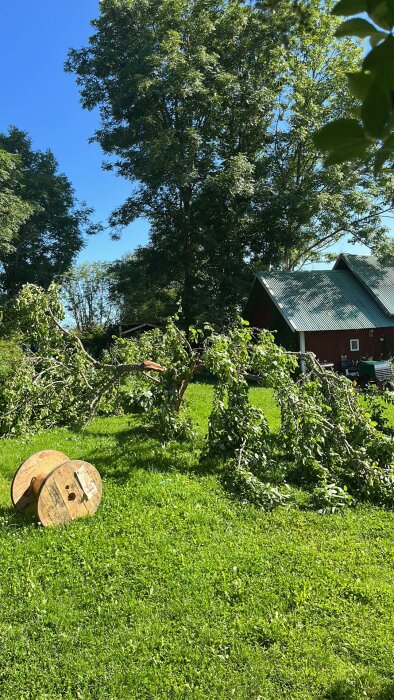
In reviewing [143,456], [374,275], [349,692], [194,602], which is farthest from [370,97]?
[374,275]

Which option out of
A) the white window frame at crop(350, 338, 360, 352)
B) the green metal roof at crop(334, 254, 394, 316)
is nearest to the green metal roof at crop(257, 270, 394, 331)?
the green metal roof at crop(334, 254, 394, 316)

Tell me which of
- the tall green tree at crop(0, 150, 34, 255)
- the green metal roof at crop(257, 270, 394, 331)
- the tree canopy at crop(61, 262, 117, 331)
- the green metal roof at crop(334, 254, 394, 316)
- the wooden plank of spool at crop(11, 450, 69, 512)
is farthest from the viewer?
the tree canopy at crop(61, 262, 117, 331)

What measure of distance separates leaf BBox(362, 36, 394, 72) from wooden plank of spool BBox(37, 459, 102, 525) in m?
4.84

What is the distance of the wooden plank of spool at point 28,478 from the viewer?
520 centimetres

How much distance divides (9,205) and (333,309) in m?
14.1

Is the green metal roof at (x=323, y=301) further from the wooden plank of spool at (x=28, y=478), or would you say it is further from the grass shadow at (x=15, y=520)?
the grass shadow at (x=15, y=520)

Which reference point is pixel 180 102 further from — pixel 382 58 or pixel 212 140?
pixel 382 58

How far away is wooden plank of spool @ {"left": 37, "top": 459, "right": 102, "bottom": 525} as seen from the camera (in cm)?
495

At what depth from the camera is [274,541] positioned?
15.7 ft

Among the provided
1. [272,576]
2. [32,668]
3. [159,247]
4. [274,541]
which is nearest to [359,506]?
[274,541]

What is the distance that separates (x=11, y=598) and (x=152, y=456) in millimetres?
3312

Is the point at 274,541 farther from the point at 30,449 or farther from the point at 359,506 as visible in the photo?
the point at 30,449

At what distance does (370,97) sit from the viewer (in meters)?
0.76

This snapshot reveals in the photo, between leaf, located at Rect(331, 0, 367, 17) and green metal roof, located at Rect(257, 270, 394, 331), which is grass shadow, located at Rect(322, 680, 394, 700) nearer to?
leaf, located at Rect(331, 0, 367, 17)
